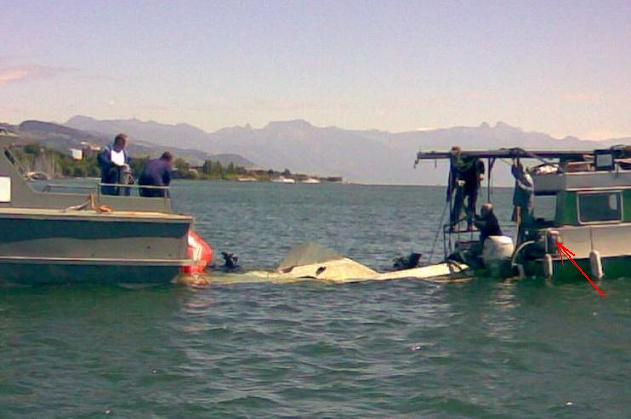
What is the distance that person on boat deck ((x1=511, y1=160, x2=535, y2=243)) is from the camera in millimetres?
21030

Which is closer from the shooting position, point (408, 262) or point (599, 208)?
point (599, 208)

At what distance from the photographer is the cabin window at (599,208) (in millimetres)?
20453

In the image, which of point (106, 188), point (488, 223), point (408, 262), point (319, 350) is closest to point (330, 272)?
point (408, 262)

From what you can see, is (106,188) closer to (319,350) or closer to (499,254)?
(319,350)

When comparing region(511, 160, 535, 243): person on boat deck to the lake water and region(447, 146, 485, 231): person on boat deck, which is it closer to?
region(447, 146, 485, 231): person on boat deck

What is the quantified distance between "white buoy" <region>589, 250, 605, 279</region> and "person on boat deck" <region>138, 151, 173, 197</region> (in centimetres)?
980

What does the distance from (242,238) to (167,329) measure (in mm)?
20578

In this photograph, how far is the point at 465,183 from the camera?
22.4 m

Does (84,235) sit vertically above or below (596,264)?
above

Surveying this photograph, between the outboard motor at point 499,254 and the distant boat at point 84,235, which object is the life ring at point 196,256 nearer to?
the distant boat at point 84,235

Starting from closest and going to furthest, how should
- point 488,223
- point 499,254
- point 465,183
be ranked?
point 499,254, point 488,223, point 465,183

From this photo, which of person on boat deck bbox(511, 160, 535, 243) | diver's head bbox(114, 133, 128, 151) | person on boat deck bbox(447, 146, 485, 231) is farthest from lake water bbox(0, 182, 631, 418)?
diver's head bbox(114, 133, 128, 151)

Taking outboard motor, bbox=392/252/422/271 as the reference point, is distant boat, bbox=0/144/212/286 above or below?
above

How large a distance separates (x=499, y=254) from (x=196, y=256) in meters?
7.21
